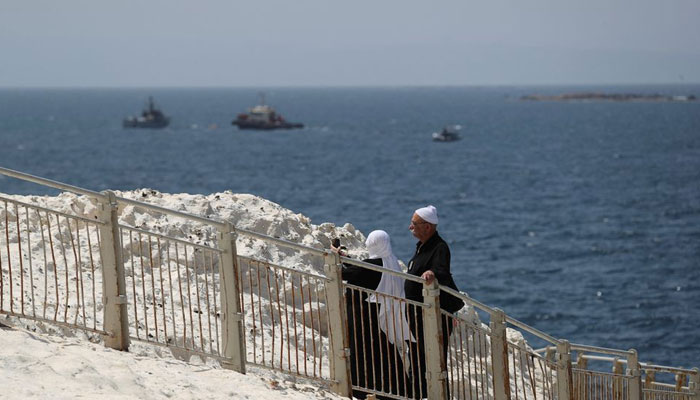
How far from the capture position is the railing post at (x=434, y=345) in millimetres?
7094

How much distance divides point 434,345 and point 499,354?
0.83m

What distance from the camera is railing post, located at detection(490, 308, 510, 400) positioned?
7.72 metres

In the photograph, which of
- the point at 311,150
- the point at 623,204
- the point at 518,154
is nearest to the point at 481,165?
the point at 518,154

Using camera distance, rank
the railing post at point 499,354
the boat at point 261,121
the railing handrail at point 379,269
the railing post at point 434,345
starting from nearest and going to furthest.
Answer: the railing handrail at point 379,269
the railing post at point 434,345
the railing post at point 499,354
the boat at point 261,121

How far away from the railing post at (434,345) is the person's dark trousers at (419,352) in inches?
3.3

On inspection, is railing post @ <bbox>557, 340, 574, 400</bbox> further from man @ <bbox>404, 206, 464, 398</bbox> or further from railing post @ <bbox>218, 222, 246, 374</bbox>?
railing post @ <bbox>218, 222, 246, 374</bbox>

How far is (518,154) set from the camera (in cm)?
9688

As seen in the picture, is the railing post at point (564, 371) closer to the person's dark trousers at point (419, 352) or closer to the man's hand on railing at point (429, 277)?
the person's dark trousers at point (419, 352)

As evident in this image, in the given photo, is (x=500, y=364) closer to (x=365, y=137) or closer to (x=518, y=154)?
(x=518, y=154)

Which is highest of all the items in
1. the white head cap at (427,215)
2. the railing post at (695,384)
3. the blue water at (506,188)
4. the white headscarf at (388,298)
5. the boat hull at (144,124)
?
the white head cap at (427,215)

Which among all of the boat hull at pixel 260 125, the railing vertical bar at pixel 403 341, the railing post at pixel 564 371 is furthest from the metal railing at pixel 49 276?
the boat hull at pixel 260 125

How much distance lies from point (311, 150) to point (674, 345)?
2867 inches

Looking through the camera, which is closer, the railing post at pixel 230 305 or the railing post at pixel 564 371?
the railing post at pixel 230 305

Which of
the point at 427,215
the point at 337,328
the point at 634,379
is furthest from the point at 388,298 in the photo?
the point at 634,379
